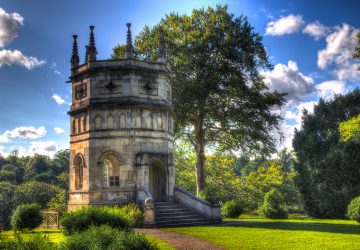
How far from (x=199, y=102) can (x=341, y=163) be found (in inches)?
478

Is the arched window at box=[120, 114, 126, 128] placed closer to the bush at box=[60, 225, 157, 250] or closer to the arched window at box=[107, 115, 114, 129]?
the arched window at box=[107, 115, 114, 129]

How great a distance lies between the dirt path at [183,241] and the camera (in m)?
15.0

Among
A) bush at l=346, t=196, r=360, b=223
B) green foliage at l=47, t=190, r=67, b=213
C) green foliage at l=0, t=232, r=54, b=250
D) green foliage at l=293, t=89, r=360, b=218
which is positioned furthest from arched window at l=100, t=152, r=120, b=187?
green foliage at l=47, t=190, r=67, b=213

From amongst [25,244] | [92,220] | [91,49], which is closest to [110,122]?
[91,49]

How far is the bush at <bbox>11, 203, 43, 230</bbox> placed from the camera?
22.4 m

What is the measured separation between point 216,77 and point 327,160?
11038mm

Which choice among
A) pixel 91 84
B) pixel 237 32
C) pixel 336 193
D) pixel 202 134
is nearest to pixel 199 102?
pixel 202 134

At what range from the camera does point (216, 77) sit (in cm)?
3212

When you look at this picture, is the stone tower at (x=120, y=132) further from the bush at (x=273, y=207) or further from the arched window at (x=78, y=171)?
the bush at (x=273, y=207)

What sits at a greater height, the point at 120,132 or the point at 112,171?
the point at 120,132

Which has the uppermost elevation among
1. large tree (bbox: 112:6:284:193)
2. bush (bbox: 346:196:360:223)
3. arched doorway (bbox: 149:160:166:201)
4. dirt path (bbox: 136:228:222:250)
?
large tree (bbox: 112:6:284:193)

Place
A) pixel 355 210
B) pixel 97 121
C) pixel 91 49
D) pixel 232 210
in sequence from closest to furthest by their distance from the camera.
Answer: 1. pixel 355 210
2. pixel 97 121
3. pixel 91 49
4. pixel 232 210

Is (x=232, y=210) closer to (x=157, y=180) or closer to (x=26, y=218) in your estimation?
(x=157, y=180)

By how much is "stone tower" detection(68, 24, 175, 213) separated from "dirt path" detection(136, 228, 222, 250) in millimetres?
5513
